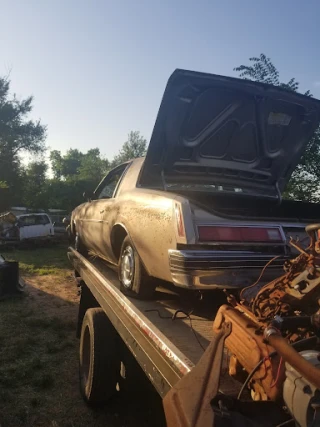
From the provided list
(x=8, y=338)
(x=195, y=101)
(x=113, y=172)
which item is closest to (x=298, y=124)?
(x=195, y=101)

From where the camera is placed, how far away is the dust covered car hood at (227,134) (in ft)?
10.9

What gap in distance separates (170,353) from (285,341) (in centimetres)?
80

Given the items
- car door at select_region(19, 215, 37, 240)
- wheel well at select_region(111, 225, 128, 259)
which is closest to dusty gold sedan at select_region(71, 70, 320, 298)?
wheel well at select_region(111, 225, 128, 259)

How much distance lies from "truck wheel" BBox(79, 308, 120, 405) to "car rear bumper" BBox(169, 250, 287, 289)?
1.12 metres

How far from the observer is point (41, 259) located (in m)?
14.1

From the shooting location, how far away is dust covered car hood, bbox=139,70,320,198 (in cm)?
331

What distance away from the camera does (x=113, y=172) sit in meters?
5.26

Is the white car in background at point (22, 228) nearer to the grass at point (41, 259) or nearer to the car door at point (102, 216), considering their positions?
the grass at point (41, 259)

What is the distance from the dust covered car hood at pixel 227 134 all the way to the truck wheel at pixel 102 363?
55.1 inches

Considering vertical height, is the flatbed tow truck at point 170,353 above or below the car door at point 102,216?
below

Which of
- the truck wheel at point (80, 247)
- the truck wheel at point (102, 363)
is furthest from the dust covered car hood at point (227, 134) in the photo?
the truck wheel at point (80, 247)

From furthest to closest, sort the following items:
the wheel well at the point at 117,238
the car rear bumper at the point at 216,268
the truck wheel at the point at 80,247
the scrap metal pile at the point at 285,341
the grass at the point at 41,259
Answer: the grass at the point at 41,259 < the truck wheel at the point at 80,247 < the wheel well at the point at 117,238 < the car rear bumper at the point at 216,268 < the scrap metal pile at the point at 285,341

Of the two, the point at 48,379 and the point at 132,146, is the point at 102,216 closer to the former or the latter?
the point at 48,379

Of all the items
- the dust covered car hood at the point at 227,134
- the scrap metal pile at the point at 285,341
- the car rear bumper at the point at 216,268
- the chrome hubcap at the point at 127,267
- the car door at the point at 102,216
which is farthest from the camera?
the car door at the point at 102,216
